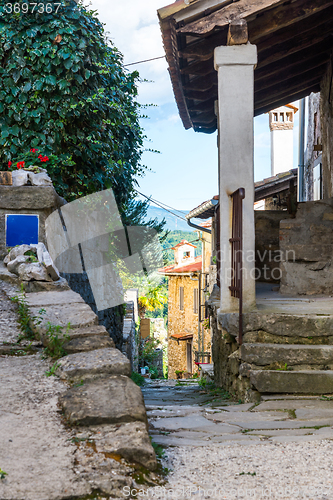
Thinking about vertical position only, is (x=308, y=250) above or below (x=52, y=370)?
above

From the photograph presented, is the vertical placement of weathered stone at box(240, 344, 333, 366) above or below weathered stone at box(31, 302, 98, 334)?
below

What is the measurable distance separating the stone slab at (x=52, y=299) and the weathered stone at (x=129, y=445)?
5.62 ft

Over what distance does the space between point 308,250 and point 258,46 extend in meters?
2.50

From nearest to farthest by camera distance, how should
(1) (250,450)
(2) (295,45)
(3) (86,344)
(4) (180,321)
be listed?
(1) (250,450), (3) (86,344), (2) (295,45), (4) (180,321)

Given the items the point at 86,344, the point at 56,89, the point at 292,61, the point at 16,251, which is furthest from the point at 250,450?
the point at 56,89

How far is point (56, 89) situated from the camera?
20.8 ft

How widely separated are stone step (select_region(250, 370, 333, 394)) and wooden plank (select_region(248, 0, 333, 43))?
11.2 ft

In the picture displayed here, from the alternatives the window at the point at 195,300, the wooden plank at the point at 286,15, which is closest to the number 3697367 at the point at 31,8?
the wooden plank at the point at 286,15

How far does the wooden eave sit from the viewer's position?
13.0ft

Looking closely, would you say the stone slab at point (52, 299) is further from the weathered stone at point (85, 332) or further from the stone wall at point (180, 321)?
the stone wall at point (180, 321)

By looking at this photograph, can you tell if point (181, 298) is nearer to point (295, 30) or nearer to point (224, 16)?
point (295, 30)

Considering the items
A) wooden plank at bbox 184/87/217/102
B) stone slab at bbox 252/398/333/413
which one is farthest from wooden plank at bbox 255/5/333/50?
stone slab at bbox 252/398/333/413

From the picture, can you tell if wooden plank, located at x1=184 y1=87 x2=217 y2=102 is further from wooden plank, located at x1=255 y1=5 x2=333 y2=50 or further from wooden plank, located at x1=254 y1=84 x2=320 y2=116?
wooden plank, located at x1=255 y1=5 x2=333 y2=50

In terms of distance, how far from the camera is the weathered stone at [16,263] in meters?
3.94
